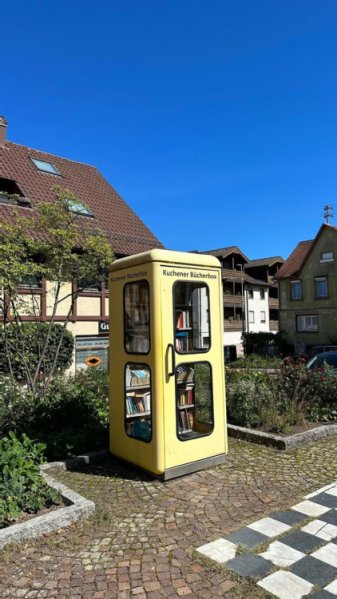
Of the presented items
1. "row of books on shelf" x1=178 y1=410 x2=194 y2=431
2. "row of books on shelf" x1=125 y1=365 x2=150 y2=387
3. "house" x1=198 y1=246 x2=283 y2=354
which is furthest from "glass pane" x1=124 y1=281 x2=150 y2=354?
"house" x1=198 y1=246 x2=283 y2=354

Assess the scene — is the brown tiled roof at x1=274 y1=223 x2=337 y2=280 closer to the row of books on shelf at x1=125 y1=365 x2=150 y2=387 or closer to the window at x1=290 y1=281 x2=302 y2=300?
the window at x1=290 y1=281 x2=302 y2=300

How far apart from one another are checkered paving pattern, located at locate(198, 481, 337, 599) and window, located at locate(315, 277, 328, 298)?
1214 inches

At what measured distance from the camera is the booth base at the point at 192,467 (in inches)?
191

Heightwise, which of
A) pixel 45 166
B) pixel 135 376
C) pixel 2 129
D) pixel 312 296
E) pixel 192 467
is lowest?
pixel 192 467

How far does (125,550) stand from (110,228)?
1500 centimetres

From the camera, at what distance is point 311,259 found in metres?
33.8

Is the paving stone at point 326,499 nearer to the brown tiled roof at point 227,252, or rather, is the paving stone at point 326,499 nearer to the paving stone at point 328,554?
the paving stone at point 328,554

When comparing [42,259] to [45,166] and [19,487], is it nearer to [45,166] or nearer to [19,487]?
[19,487]

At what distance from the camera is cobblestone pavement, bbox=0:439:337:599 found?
291 centimetres

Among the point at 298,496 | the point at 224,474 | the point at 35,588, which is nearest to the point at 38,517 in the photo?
the point at 35,588

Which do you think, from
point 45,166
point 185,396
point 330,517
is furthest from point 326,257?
point 330,517

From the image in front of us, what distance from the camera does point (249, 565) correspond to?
313 centimetres

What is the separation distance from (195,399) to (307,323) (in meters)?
30.2

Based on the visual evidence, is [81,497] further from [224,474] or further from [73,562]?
[224,474]
